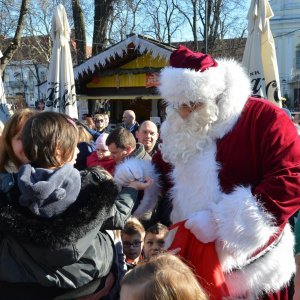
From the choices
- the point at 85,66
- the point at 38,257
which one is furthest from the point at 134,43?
the point at 38,257

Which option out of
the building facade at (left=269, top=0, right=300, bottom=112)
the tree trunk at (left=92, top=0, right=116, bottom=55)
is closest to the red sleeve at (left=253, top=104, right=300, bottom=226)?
the tree trunk at (left=92, top=0, right=116, bottom=55)

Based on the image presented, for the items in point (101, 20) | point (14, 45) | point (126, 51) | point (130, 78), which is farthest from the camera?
point (101, 20)

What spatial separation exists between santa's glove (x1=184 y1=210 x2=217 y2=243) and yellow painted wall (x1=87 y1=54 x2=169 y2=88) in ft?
29.4

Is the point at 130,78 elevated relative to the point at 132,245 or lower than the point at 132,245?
elevated

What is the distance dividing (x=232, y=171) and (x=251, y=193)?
0.19 meters

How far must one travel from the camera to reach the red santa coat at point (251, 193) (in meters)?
1.94

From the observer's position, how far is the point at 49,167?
1956 mm

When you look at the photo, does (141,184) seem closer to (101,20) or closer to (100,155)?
(100,155)

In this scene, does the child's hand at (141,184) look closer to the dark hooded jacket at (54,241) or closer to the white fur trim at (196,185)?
the white fur trim at (196,185)

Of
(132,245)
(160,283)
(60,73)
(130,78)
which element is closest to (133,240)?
(132,245)

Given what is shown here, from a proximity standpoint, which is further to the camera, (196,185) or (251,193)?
(196,185)

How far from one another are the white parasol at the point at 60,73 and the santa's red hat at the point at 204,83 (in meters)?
4.91

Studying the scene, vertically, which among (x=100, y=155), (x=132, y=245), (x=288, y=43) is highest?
(x=288, y=43)

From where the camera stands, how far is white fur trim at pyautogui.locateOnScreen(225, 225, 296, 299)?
2041 millimetres
